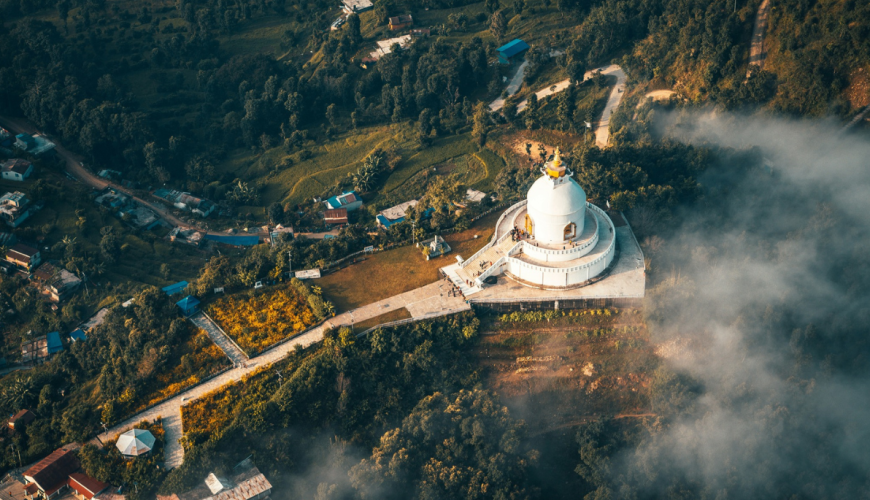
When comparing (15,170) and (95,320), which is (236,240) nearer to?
(95,320)

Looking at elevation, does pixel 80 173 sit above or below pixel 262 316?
above

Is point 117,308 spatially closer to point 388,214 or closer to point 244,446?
point 244,446

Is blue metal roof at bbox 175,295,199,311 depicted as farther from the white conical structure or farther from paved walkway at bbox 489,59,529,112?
paved walkway at bbox 489,59,529,112

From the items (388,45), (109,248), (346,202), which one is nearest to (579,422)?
(346,202)

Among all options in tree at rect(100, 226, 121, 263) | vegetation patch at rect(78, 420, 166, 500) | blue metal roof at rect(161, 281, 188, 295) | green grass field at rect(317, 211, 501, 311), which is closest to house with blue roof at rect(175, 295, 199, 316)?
blue metal roof at rect(161, 281, 188, 295)

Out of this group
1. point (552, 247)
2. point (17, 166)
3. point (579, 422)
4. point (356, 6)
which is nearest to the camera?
point (579, 422)

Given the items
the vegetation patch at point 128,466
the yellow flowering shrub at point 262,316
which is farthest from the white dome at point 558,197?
the vegetation patch at point 128,466

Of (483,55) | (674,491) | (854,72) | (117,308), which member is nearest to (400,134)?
(483,55)
